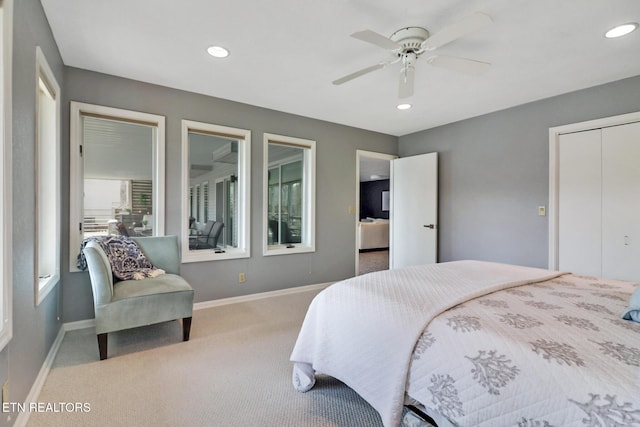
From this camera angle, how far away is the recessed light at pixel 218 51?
2412 millimetres

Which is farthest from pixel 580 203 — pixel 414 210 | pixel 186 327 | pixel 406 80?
pixel 186 327

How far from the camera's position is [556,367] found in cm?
96

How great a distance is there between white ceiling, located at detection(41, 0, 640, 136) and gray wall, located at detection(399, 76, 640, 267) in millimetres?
223

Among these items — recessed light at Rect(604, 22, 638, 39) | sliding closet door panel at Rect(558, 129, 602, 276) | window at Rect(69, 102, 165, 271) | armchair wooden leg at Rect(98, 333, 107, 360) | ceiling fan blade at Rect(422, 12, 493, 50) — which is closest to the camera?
ceiling fan blade at Rect(422, 12, 493, 50)

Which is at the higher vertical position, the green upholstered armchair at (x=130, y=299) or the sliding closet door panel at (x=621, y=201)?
the sliding closet door panel at (x=621, y=201)

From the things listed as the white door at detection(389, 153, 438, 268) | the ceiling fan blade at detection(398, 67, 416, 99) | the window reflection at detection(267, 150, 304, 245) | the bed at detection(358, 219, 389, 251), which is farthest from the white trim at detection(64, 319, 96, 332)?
the bed at detection(358, 219, 389, 251)

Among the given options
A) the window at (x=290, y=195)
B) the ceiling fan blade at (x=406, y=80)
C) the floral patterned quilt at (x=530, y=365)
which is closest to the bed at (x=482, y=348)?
the floral patterned quilt at (x=530, y=365)

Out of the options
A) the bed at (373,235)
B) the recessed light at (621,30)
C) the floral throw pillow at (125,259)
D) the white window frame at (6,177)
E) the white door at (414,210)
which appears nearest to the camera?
the white window frame at (6,177)

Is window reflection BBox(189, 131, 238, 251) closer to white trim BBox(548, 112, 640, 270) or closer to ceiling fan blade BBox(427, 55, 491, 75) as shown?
ceiling fan blade BBox(427, 55, 491, 75)

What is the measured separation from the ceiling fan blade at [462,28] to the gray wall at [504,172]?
227 cm

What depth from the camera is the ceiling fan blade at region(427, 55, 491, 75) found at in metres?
2.11

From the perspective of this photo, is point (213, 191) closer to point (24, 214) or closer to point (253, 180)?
point (253, 180)

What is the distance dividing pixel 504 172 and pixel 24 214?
4.46 metres

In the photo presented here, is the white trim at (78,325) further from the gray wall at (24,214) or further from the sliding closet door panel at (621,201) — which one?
the sliding closet door panel at (621,201)
